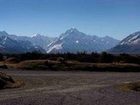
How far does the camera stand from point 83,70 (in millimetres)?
80438

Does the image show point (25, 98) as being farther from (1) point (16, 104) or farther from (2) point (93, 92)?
(2) point (93, 92)

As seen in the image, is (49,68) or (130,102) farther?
(49,68)

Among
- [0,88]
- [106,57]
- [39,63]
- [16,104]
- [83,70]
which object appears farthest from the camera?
[106,57]

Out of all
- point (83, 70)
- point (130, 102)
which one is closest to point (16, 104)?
point (130, 102)

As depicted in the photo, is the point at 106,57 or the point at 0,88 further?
the point at 106,57

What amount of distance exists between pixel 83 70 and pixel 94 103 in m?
50.3

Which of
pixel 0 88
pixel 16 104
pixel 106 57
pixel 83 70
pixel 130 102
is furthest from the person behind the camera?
pixel 106 57

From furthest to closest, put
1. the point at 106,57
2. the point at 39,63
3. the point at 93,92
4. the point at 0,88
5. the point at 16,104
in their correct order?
the point at 106,57, the point at 39,63, the point at 0,88, the point at 93,92, the point at 16,104

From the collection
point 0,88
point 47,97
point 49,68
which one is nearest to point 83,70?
point 49,68

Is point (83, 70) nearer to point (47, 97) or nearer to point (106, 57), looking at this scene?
point (106, 57)

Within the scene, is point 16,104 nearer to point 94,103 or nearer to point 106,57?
point 94,103

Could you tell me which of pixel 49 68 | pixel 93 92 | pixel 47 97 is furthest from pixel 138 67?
pixel 47 97

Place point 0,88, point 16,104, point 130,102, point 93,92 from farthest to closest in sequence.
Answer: point 0,88 → point 93,92 → point 130,102 → point 16,104

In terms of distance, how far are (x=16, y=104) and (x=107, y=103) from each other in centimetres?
675
